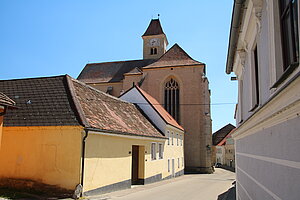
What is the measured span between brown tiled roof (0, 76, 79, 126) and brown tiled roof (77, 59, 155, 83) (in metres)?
30.1

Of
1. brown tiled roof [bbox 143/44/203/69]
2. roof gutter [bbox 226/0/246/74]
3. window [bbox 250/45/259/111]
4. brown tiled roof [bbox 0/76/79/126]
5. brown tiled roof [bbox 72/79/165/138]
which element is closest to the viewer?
roof gutter [bbox 226/0/246/74]

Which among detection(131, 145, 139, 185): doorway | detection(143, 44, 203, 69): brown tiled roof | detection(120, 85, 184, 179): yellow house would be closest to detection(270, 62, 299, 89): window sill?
detection(131, 145, 139, 185): doorway

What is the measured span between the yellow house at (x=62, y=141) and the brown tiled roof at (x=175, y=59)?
2459cm

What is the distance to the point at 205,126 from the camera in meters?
38.4

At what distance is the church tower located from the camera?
176 ft

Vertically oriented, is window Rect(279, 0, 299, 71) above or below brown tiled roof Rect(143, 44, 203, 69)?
below

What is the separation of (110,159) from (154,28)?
44.4m

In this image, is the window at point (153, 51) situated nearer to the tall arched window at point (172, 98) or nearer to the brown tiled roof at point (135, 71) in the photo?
the brown tiled roof at point (135, 71)

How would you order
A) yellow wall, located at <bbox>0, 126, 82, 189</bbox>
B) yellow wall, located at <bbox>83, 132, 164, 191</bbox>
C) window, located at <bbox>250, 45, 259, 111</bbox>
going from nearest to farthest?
window, located at <bbox>250, 45, 259, 111</bbox> < yellow wall, located at <bbox>0, 126, 82, 189</bbox> < yellow wall, located at <bbox>83, 132, 164, 191</bbox>

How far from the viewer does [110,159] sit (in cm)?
1541

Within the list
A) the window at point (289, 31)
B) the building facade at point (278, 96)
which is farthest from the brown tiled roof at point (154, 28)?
the window at point (289, 31)

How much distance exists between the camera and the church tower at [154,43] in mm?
53522

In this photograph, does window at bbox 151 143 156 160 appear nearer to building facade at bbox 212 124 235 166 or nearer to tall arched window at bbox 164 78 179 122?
tall arched window at bbox 164 78 179 122

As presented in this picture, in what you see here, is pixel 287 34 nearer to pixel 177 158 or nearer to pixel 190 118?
pixel 177 158
